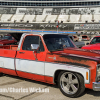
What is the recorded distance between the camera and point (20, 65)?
523 centimetres

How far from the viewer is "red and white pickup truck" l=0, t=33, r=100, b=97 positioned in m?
3.88

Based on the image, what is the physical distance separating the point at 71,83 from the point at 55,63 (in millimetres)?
690

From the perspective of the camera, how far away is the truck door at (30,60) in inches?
187

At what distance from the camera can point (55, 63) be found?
4.39 meters

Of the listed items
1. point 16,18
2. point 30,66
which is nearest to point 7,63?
point 30,66

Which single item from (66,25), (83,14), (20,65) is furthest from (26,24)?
(20,65)

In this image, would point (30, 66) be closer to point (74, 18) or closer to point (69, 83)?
point (69, 83)

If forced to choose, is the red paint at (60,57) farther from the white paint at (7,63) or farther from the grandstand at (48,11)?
the grandstand at (48,11)

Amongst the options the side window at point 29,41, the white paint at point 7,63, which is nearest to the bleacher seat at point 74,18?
the white paint at point 7,63

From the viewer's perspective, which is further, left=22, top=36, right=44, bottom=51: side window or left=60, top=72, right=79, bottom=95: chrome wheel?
left=22, top=36, right=44, bottom=51: side window

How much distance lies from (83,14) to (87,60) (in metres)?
70.6

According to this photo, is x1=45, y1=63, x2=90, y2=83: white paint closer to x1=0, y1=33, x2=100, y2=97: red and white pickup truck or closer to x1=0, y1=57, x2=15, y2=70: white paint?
x1=0, y1=33, x2=100, y2=97: red and white pickup truck

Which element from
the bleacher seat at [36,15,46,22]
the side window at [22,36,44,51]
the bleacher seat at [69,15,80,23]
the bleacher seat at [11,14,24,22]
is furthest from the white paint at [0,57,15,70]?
the bleacher seat at [11,14,24,22]

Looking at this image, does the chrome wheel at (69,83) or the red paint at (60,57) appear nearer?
the red paint at (60,57)
